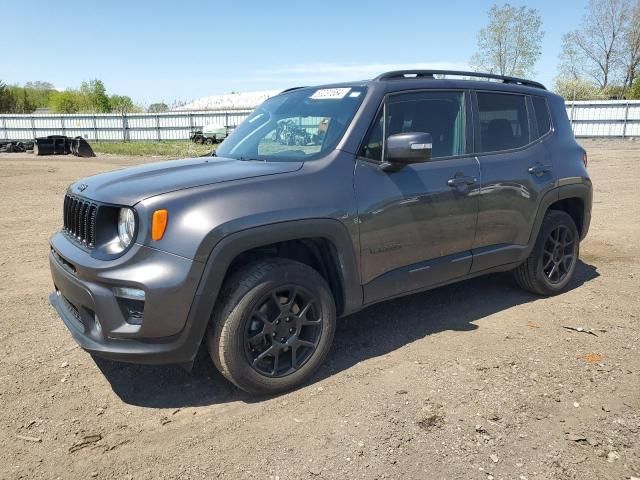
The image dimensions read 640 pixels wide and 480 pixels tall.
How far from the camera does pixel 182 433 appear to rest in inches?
115

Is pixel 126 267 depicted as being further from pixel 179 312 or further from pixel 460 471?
pixel 460 471

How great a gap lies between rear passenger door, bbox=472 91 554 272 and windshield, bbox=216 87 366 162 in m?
1.24

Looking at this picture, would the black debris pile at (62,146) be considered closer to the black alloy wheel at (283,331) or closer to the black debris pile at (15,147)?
the black debris pile at (15,147)

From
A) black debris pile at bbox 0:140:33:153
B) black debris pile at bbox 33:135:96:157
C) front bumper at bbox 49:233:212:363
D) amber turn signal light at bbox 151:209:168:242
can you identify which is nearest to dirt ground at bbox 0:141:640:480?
front bumper at bbox 49:233:212:363

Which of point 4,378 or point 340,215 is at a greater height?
point 340,215

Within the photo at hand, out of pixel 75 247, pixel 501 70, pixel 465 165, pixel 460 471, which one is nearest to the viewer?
pixel 460 471

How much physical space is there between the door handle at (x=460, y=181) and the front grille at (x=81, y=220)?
246 cm

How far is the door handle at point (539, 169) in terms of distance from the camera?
4547 mm

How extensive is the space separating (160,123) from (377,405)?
117ft

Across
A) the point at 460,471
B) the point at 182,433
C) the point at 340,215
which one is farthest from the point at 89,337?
the point at 460,471

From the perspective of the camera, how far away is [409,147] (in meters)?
3.38

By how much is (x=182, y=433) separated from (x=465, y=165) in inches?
Result: 110

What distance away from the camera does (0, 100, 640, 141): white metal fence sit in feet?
102

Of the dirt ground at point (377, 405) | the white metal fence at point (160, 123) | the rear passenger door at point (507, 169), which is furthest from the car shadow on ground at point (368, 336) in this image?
the white metal fence at point (160, 123)
